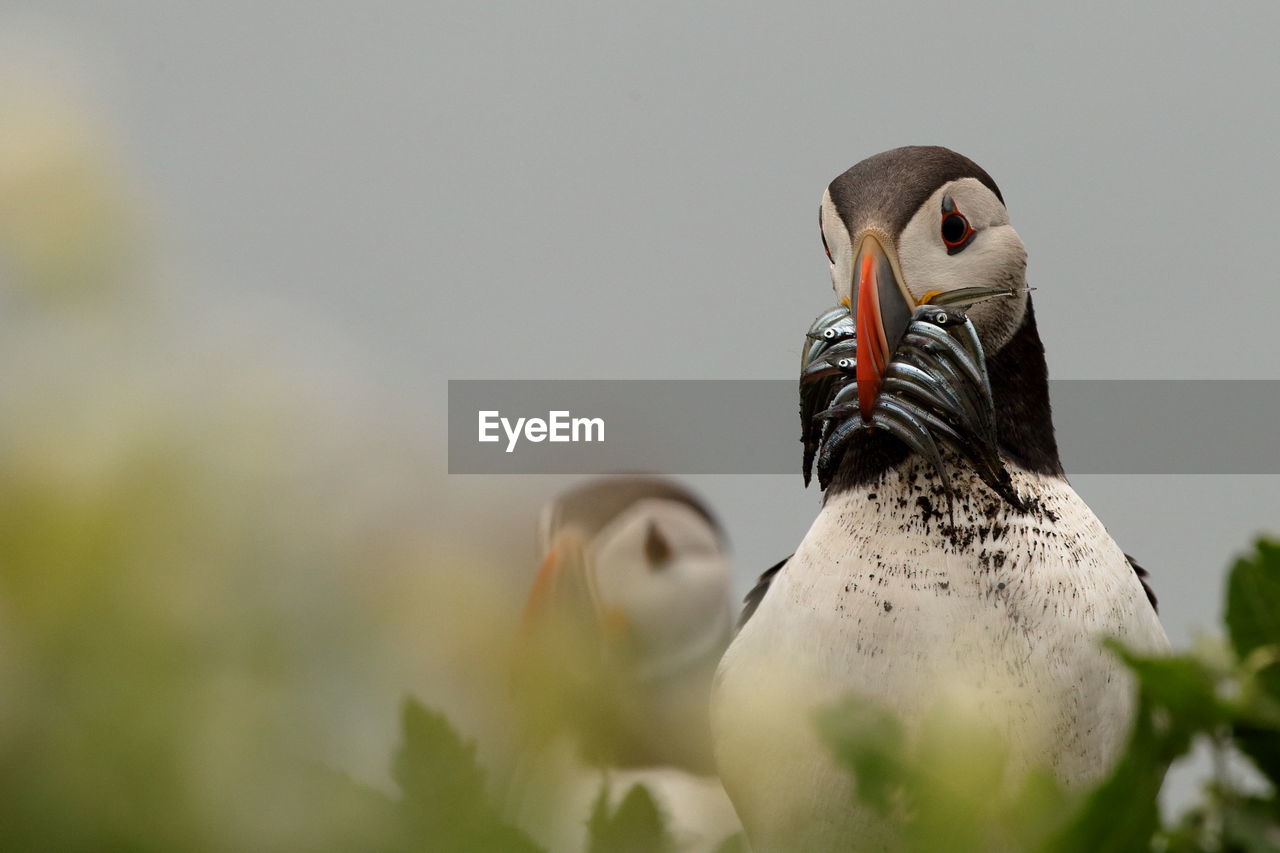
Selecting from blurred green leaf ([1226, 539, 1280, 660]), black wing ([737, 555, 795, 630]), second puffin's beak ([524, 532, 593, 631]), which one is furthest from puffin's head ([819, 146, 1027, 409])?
blurred green leaf ([1226, 539, 1280, 660])

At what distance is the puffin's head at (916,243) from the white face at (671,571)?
1.03 metres

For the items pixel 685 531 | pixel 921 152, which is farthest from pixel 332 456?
pixel 685 531

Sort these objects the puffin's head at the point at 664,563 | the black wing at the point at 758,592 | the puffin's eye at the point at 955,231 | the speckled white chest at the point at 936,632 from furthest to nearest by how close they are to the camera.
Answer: the puffin's head at the point at 664,563
the black wing at the point at 758,592
the puffin's eye at the point at 955,231
the speckled white chest at the point at 936,632

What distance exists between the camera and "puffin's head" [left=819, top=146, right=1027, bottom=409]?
1.02 meters

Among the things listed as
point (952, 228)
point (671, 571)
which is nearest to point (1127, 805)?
point (952, 228)

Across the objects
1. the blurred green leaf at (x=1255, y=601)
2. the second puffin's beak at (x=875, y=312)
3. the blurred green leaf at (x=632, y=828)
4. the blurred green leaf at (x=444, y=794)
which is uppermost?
the second puffin's beak at (x=875, y=312)

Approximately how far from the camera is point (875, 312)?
39.4 inches

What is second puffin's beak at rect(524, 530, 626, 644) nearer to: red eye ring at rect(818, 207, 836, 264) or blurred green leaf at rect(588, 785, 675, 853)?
blurred green leaf at rect(588, 785, 675, 853)

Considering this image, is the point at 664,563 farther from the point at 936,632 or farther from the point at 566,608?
the point at 566,608

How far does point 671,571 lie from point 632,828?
1.98m

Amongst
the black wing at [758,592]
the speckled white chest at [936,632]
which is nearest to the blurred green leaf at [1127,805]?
the speckled white chest at [936,632]

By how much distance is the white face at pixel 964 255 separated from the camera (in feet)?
3.51

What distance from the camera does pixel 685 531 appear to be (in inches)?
86.3

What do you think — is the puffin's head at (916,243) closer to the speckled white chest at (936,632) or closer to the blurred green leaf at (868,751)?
the speckled white chest at (936,632)
